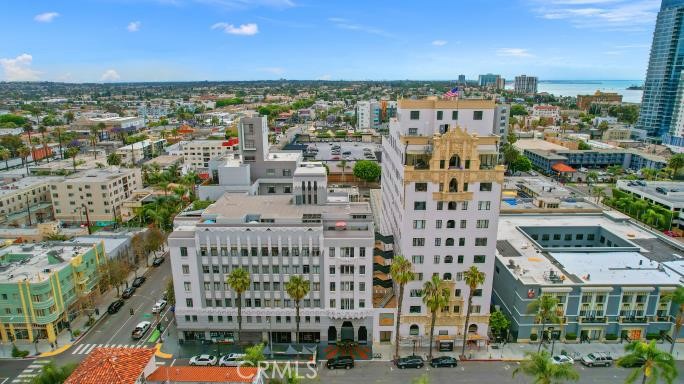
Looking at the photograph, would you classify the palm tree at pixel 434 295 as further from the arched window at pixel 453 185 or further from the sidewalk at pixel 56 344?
the sidewalk at pixel 56 344

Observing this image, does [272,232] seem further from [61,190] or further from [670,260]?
[61,190]

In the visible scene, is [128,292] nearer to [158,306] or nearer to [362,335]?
[158,306]

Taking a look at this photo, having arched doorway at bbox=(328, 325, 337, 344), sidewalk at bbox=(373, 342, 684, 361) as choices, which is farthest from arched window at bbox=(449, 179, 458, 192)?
arched doorway at bbox=(328, 325, 337, 344)

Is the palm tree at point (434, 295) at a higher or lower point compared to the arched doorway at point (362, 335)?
higher

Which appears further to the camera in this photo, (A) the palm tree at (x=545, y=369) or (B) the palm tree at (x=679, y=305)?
(B) the palm tree at (x=679, y=305)

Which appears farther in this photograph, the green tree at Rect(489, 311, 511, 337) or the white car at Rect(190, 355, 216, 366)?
the green tree at Rect(489, 311, 511, 337)

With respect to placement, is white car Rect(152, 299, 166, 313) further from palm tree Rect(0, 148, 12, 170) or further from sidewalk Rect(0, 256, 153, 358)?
palm tree Rect(0, 148, 12, 170)

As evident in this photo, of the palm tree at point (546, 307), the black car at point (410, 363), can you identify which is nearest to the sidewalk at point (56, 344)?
the black car at point (410, 363)
